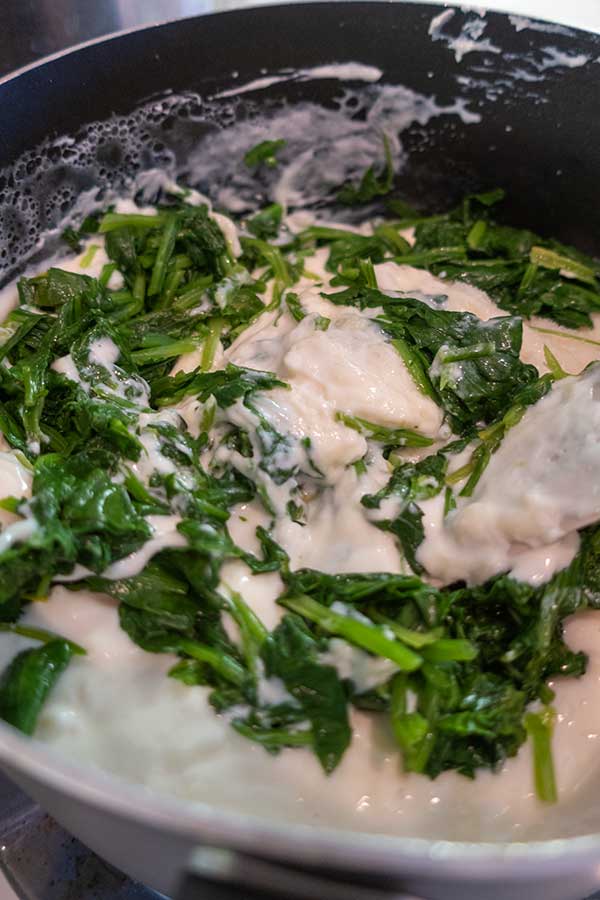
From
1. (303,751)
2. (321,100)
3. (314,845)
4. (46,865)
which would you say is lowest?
(46,865)

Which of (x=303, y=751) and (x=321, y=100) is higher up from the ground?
(x=321, y=100)

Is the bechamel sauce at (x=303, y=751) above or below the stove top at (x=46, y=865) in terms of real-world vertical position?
above

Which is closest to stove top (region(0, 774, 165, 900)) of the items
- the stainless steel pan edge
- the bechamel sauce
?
the bechamel sauce

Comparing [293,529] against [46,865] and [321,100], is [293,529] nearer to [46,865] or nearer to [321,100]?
[46,865]

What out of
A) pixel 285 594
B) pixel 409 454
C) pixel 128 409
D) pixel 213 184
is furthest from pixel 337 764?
pixel 213 184

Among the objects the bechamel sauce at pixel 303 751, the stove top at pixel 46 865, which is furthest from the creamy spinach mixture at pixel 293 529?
the stove top at pixel 46 865

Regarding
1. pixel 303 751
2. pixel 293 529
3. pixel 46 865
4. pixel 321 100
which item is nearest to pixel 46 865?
pixel 46 865

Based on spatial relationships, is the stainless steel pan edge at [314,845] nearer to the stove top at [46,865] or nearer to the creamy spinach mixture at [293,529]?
the creamy spinach mixture at [293,529]

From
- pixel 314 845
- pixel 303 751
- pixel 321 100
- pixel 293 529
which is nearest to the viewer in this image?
pixel 314 845
